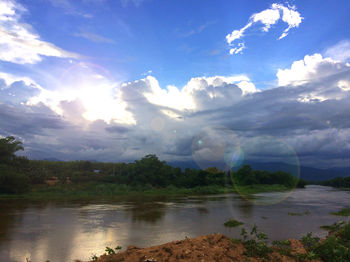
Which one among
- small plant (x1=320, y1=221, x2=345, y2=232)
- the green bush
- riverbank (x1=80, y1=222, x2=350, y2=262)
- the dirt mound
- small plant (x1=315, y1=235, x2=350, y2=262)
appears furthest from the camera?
the green bush

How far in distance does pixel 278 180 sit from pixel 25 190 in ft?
281

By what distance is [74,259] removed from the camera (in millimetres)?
9766

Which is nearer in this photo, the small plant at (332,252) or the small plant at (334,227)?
the small plant at (332,252)

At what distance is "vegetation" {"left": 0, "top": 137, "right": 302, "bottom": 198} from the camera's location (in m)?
36.0

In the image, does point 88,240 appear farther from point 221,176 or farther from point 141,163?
point 221,176

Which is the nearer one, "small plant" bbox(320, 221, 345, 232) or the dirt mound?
the dirt mound

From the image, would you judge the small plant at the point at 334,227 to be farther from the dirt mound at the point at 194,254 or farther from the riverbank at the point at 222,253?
the dirt mound at the point at 194,254

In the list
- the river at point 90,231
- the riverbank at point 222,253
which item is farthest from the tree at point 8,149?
the riverbank at point 222,253

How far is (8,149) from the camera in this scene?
1640 inches

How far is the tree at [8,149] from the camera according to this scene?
4069 centimetres

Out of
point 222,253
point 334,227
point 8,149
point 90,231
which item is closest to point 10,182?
point 8,149

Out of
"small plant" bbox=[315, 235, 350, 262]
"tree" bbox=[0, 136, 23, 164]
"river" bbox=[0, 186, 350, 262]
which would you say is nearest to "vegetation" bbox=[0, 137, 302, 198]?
"tree" bbox=[0, 136, 23, 164]

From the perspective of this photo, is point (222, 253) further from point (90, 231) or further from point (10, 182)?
point (10, 182)

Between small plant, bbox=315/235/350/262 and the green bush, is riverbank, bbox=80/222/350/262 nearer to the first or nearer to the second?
small plant, bbox=315/235/350/262
